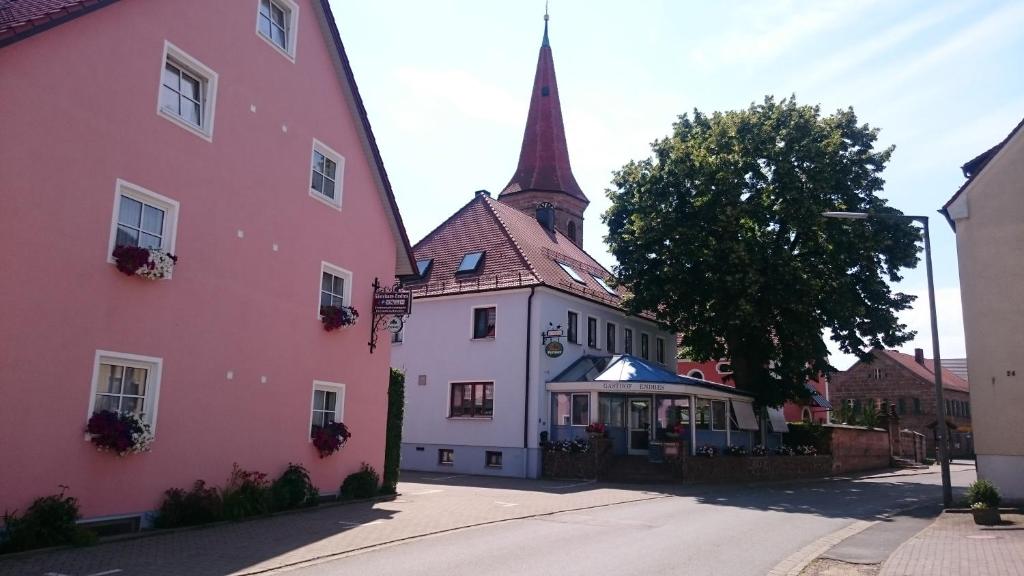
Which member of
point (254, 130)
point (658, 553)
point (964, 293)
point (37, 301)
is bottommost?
point (658, 553)

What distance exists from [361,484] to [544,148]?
39.4m

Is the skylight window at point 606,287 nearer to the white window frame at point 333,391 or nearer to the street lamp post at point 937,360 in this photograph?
the street lamp post at point 937,360

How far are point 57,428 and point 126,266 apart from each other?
2.50 m

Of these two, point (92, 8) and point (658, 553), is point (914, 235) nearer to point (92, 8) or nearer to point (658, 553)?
point (658, 553)

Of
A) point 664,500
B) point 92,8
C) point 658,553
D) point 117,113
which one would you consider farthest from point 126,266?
point 664,500

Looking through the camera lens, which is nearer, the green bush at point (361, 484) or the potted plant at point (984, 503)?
the potted plant at point (984, 503)

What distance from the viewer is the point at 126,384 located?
12.1 meters

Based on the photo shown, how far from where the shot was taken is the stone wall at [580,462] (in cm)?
2480

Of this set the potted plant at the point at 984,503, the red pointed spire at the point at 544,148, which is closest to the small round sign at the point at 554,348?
the potted plant at the point at 984,503

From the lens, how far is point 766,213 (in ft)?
90.3

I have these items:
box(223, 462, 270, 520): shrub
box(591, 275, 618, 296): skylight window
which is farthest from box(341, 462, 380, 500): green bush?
box(591, 275, 618, 296): skylight window

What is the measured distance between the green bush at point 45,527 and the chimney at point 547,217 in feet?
92.5

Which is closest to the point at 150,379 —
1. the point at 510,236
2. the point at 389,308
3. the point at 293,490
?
the point at 293,490

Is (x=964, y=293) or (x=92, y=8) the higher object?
(x=92, y=8)
